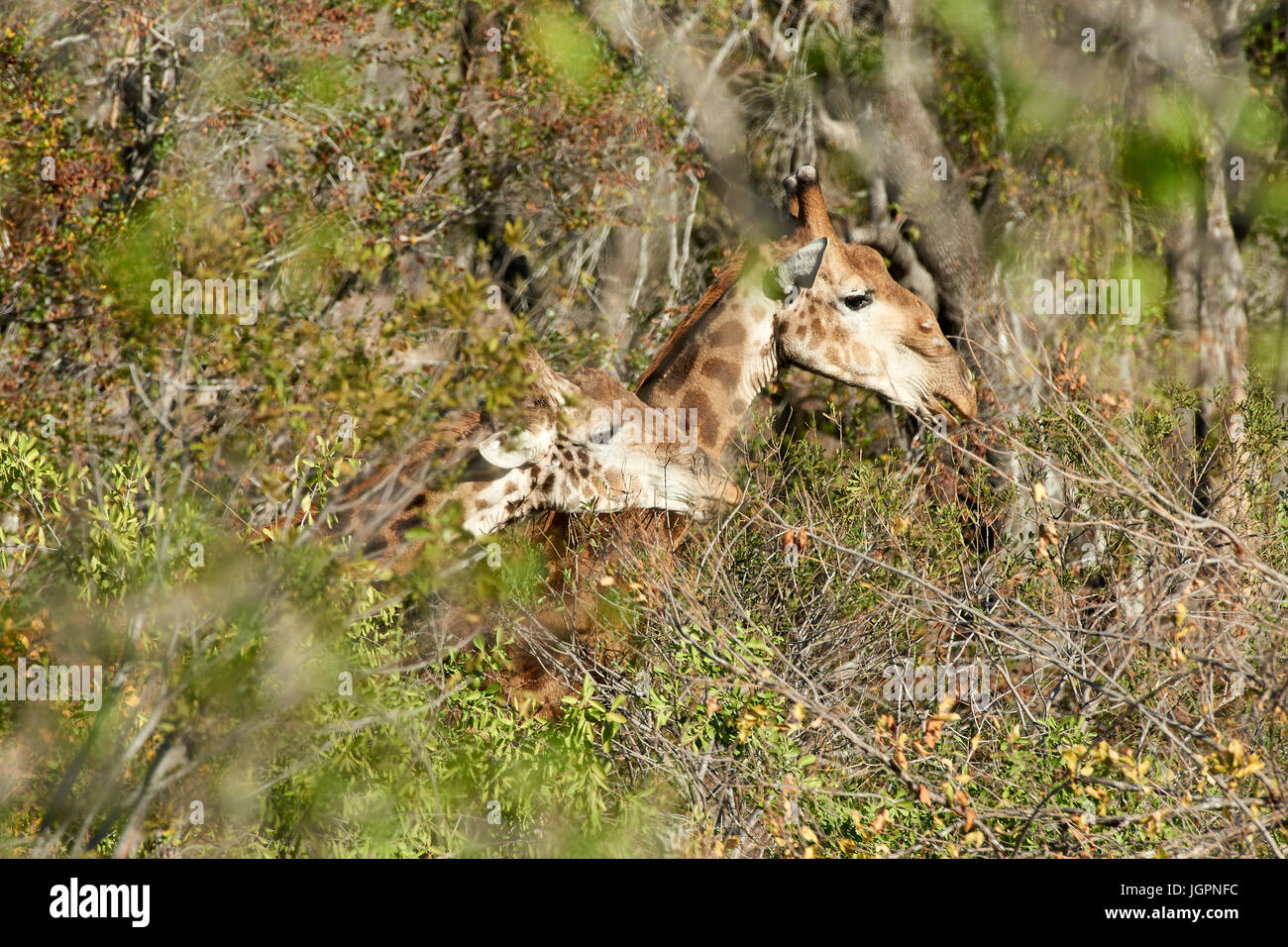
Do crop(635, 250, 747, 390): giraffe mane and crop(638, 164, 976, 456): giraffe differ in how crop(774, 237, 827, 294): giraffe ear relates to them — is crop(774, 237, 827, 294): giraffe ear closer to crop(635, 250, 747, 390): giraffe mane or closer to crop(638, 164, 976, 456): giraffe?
crop(638, 164, 976, 456): giraffe

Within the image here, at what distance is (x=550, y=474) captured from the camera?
517 centimetres

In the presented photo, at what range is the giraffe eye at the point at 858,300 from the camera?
20.2ft

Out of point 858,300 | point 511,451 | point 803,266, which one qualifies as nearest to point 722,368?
point 803,266

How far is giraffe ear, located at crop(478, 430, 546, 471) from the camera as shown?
16.1 ft

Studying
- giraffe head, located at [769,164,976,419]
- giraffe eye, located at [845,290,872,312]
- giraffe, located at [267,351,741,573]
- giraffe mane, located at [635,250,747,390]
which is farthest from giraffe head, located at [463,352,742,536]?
giraffe eye, located at [845,290,872,312]

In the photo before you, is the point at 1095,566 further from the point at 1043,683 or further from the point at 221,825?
the point at 221,825

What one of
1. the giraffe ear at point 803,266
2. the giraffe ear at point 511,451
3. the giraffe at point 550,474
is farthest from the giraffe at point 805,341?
the giraffe ear at point 511,451

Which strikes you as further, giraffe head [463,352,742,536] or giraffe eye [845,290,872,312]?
giraffe eye [845,290,872,312]

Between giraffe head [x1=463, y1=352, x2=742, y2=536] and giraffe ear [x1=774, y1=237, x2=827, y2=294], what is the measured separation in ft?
4.09

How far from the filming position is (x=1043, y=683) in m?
5.06

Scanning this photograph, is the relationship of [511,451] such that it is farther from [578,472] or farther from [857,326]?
[857,326]

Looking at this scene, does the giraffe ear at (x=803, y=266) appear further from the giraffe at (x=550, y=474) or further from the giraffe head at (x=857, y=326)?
the giraffe at (x=550, y=474)
